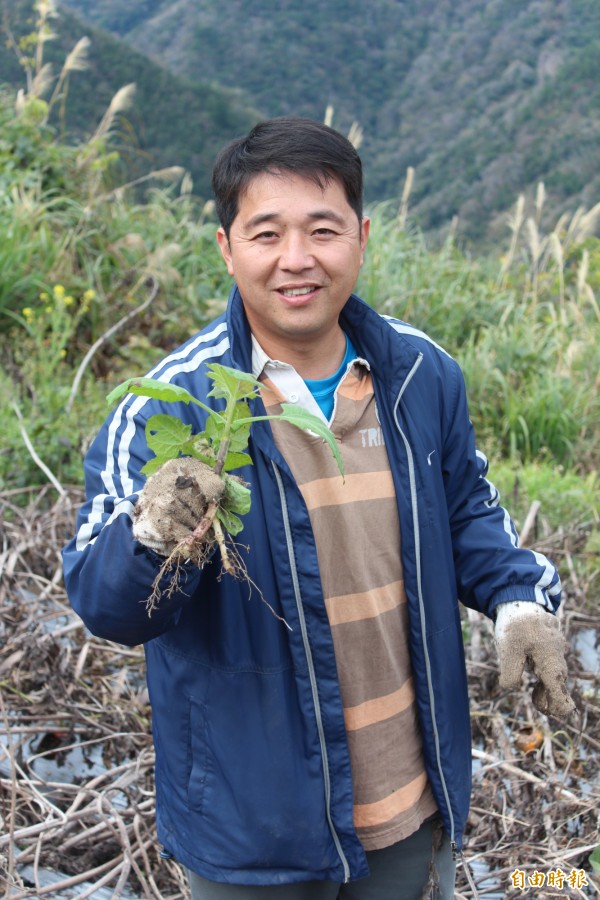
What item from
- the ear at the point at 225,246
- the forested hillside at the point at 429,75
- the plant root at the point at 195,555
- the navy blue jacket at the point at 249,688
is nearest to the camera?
the plant root at the point at 195,555

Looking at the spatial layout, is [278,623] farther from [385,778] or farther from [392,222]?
[392,222]

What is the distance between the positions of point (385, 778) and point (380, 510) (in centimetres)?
52

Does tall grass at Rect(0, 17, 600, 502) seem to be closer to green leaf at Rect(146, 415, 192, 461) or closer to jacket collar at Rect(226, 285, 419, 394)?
jacket collar at Rect(226, 285, 419, 394)

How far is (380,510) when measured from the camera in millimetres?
1739

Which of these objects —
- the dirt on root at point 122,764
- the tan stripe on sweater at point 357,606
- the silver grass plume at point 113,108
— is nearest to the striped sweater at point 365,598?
the tan stripe on sweater at point 357,606

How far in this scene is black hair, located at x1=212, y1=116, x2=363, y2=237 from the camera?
170cm

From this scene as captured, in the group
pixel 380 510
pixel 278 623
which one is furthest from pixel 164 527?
pixel 380 510

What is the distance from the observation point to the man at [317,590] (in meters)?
1.61

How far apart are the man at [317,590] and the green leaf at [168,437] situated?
0.09 m

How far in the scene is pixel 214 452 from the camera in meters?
1.53

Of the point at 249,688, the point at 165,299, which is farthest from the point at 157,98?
the point at 249,688

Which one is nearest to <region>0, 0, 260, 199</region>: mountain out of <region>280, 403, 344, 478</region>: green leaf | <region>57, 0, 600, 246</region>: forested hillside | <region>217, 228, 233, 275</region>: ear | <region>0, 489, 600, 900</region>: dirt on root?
<region>57, 0, 600, 246</region>: forested hillside

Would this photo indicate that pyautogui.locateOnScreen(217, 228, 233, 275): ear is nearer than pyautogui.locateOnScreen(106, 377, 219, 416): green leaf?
No

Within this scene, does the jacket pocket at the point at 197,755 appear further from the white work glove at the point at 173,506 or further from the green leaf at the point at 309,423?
the green leaf at the point at 309,423
